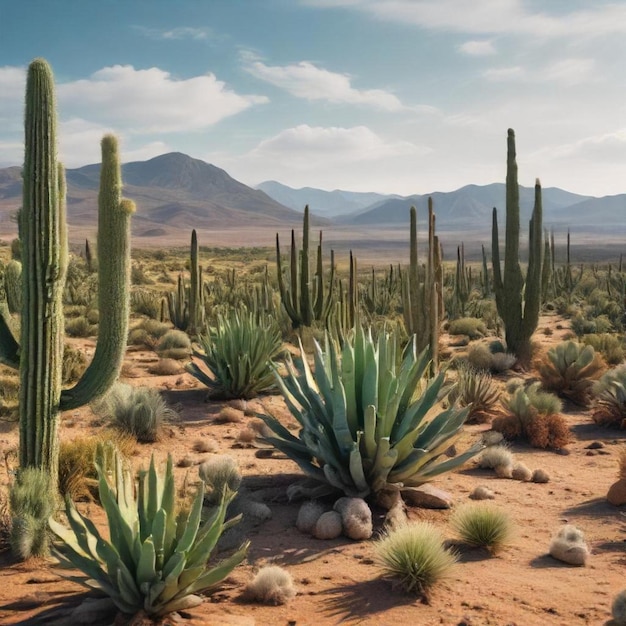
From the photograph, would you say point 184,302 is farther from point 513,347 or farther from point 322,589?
point 322,589

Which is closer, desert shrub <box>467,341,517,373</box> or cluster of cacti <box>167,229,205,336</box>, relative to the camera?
desert shrub <box>467,341,517,373</box>

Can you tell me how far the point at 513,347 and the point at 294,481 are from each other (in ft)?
30.6

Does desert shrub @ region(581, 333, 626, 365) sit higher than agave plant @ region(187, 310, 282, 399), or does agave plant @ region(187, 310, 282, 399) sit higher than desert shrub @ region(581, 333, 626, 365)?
agave plant @ region(187, 310, 282, 399)

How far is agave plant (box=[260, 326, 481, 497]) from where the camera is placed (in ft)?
19.9

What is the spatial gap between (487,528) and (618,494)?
178 centimetres

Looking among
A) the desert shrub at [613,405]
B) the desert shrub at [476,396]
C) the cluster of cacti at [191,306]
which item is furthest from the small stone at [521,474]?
the cluster of cacti at [191,306]

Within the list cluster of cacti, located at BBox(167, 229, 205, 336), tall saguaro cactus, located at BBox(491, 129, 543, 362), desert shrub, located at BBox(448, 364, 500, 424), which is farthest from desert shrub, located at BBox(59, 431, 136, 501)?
cluster of cacti, located at BBox(167, 229, 205, 336)

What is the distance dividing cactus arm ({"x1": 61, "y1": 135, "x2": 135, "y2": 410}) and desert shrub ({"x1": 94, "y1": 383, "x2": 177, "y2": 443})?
1986mm

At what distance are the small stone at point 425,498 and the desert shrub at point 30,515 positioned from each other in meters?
2.86

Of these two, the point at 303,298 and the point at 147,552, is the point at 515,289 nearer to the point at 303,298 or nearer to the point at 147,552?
the point at 303,298

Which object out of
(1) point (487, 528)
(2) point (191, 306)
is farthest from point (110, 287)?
(2) point (191, 306)

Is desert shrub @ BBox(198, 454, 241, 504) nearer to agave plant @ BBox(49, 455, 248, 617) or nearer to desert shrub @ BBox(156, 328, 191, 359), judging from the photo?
agave plant @ BBox(49, 455, 248, 617)

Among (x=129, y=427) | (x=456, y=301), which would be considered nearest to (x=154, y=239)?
(x=456, y=301)

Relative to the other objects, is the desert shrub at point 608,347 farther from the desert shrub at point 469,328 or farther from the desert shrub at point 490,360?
the desert shrub at point 469,328
